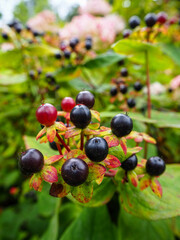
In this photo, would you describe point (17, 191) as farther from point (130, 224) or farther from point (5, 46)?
point (130, 224)

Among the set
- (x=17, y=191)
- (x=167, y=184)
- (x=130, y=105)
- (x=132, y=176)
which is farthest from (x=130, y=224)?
(x=17, y=191)

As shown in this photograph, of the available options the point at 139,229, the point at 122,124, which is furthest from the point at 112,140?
the point at 139,229

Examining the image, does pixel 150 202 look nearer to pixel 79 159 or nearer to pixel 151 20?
pixel 79 159

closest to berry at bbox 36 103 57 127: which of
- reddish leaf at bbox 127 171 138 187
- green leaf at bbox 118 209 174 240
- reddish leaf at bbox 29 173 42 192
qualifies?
reddish leaf at bbox 29 173 42 192

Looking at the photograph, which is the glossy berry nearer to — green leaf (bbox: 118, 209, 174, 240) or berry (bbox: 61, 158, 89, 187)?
berry (bbox: 61, 158, 89, 187)

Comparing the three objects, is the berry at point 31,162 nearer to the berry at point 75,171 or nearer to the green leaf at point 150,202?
the berry at point 75,171

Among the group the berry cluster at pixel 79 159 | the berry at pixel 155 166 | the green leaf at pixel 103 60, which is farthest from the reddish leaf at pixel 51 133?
the green leaf at pixel 103 60
